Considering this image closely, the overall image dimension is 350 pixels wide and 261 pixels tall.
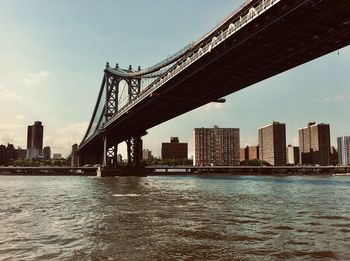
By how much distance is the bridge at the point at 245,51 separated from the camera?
1441 inches

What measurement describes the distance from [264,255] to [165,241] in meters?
3.56

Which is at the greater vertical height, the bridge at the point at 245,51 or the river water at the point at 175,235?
the bridge at the point at 245,51

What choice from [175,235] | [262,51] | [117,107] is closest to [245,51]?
[262,51]

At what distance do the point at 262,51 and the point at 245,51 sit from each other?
2.00m

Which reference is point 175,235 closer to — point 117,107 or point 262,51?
point 262,51

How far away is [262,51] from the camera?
46.9m

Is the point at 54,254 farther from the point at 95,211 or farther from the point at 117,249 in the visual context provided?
the point at 95,211

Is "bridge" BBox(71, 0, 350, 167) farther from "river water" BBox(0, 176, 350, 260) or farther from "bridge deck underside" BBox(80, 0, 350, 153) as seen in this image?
"river water" BBox(0, 176, 350, 260)

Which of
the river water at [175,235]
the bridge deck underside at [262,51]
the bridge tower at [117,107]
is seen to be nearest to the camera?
the river water at [175,235]

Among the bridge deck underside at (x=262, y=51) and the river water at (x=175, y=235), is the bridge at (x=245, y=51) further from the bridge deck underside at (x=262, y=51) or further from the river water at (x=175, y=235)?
the river water at (x=175, y=235)

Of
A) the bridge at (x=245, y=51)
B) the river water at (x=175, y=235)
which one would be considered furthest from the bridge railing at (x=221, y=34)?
the river water at (x=175, y=235)

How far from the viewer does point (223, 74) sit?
57.5 m

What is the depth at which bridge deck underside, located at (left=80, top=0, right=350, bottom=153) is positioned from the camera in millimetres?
36344

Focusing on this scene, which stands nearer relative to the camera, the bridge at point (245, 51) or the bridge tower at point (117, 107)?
the bridge at point (245, 51)
